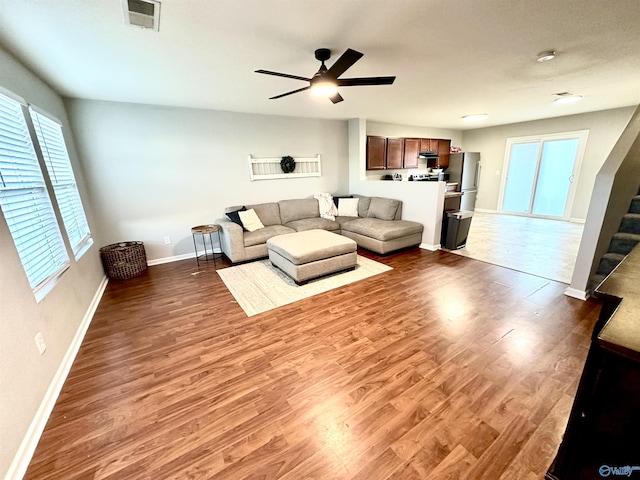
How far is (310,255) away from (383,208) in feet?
7.06

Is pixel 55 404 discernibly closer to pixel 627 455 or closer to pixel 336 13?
pixel 627 455

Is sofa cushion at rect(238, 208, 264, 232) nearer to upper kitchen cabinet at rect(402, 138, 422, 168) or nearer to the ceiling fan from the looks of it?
the ceiling fan

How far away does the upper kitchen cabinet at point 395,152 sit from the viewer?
6090 millimetres

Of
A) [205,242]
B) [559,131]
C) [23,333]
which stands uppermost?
[559,131]

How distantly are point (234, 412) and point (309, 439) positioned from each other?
507 millimetres

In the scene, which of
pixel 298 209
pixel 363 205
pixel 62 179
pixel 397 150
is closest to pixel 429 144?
pixel 397 150

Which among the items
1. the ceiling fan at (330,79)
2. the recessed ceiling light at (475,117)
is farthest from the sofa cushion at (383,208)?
the recessed ceiling light at (475,117)

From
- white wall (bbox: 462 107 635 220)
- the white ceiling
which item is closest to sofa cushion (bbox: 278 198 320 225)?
the white ceiling

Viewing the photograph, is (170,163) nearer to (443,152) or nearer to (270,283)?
(270,283)

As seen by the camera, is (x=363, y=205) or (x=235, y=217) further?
(x=363, y=205)

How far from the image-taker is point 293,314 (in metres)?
2.61

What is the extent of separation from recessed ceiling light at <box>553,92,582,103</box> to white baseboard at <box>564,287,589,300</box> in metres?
3.13

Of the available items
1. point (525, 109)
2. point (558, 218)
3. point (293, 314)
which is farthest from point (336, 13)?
point (558, 218)

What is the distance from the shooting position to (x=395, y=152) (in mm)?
6199
